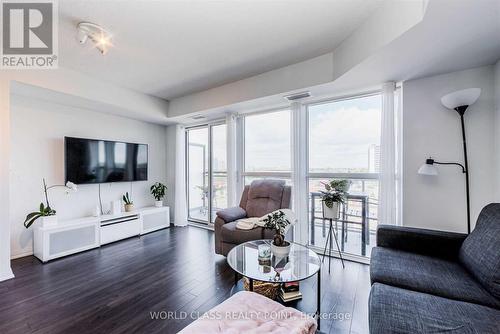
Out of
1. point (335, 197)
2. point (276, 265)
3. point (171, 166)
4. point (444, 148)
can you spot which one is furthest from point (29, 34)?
point (444, 148)

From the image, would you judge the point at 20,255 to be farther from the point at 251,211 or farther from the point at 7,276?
the point at 251,211

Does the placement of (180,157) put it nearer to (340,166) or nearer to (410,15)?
(340,166)

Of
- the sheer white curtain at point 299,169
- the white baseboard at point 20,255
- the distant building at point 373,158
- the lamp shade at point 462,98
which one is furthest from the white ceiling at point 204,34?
the white baseboard at point 20,255

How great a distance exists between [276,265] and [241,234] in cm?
78

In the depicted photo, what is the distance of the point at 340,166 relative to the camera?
2.91m

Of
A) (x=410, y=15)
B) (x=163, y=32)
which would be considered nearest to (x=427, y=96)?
(x=410, y=15)

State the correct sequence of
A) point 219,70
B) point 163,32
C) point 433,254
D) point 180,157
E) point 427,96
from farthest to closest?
point 180,157 < point 219,70 < point 427,96 < point 163,32 < point 433,254

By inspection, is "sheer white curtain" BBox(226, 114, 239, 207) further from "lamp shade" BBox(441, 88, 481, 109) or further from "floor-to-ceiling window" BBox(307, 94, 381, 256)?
"lamp shade" BBox(441, 88, 481, 109)

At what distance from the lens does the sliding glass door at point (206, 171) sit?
4.16m

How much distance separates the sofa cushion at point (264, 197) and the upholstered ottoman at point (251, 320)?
179 cm

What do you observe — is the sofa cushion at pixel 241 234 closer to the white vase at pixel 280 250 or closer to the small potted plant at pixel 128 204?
the white vase at pixel 280 250

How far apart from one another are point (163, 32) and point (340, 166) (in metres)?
2.59

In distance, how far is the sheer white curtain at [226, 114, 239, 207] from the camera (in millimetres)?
3674

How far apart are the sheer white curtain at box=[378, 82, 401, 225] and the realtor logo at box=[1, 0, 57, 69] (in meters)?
3.21
